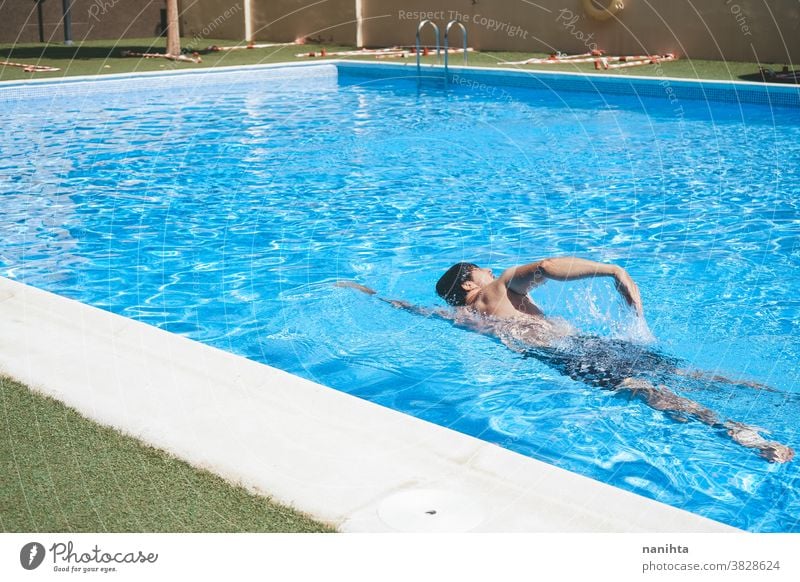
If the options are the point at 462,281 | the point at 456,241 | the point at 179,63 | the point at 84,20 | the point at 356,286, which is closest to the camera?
the point at 462,281

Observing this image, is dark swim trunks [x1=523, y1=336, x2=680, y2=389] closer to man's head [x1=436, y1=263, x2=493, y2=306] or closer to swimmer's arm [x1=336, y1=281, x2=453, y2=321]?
man's head [x1=436, y1=263, x2=493, y2=306]

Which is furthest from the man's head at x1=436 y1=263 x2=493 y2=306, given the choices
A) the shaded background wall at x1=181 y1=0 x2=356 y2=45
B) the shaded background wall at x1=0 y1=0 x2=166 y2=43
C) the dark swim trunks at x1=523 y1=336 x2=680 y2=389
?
the shaded background wall at x1=181 y1=0 x2=356 y2=45

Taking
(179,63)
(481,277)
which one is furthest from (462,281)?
(179,63)

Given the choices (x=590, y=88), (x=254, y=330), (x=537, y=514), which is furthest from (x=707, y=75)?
(x=537, y=514)

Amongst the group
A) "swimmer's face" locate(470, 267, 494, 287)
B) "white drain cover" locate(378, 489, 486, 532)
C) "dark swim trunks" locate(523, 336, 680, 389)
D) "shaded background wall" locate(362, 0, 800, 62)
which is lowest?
"dark swim trunks" locate(523, 336, 680, 389)

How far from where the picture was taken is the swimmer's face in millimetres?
5977

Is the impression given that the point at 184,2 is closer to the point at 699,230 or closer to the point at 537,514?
the point at 699,230

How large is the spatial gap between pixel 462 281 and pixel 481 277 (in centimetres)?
12

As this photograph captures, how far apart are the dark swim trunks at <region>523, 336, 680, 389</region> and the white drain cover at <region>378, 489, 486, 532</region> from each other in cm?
214

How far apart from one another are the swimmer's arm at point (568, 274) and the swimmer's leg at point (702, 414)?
416 millimetres

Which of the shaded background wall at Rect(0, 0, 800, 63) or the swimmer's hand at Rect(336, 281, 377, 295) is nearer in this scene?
the swimmer's hand at Rect(336, 281, 377, 295)

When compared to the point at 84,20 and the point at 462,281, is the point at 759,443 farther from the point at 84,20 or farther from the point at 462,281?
the point at 84,20

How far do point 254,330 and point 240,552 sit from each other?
11.9 ft

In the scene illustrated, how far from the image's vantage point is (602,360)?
5.44 metres
